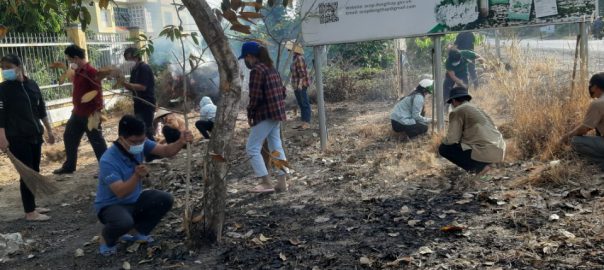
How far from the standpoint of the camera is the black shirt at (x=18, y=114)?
5.17 m

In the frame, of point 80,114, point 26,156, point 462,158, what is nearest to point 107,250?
point 26,156

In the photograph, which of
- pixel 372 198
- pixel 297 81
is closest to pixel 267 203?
pixel 372 198

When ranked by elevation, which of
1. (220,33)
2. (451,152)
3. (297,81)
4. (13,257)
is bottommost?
(13,257)

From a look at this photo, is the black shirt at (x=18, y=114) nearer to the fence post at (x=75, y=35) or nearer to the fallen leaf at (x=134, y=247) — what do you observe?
the fallen leaf at (x=134, y=247)

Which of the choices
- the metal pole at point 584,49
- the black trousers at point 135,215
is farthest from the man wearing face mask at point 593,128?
the black trousers at point 135,215

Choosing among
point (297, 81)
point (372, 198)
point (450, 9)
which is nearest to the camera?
point (372, 198)

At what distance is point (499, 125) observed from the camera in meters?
7.34

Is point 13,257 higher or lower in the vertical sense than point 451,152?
lower

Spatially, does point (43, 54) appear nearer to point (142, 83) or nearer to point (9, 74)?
point (142, 83)

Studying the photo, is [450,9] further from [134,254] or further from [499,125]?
[134,254]

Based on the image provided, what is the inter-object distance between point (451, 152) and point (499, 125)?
2049 mm

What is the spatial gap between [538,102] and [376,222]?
2.93 metres

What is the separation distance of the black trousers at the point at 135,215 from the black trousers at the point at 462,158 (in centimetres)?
280

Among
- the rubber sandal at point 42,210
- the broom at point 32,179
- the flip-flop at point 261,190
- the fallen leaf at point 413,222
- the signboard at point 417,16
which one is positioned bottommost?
the rubber sandal at point 42,210
